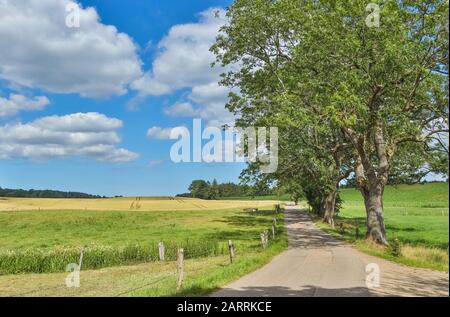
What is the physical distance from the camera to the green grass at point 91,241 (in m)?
29.4

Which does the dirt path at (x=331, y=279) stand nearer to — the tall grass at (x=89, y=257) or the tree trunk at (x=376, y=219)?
the tree trunk at (x=376, y=219)

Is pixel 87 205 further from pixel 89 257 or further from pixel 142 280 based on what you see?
pixel 142 280

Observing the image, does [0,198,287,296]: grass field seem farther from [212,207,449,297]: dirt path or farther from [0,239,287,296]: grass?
[212,207,449,297]: dirt path

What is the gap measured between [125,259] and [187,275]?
1098 centimetres

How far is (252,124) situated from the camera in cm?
4284

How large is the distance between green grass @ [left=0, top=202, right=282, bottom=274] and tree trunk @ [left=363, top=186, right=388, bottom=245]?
7.36 meters

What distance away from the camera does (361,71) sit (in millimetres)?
26344

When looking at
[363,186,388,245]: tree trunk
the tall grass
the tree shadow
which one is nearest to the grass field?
the tall grass

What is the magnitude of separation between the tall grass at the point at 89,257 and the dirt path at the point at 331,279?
9.39 metres

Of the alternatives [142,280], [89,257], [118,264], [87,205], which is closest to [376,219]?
[142,280]

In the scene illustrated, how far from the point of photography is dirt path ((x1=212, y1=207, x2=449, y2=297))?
13.1 metres

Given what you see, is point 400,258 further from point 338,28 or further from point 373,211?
point 338,28
